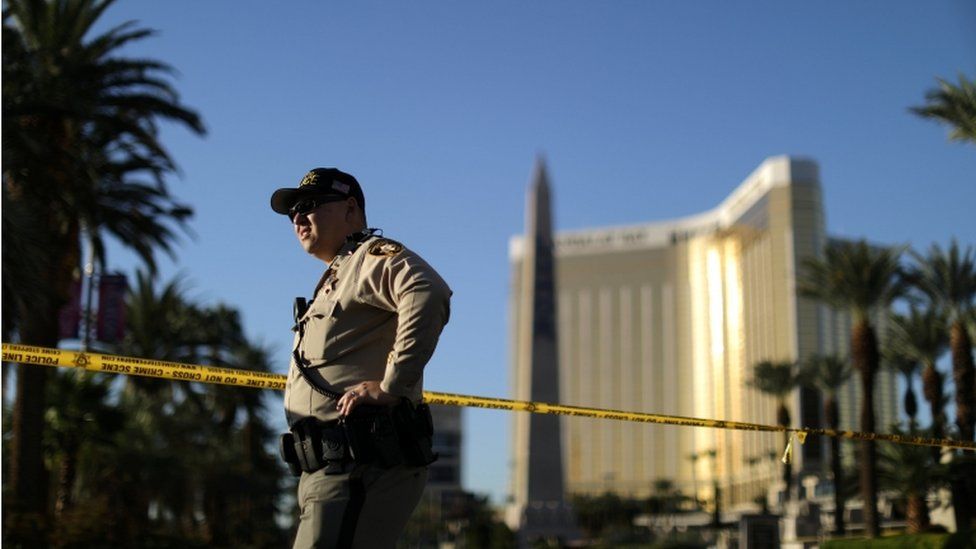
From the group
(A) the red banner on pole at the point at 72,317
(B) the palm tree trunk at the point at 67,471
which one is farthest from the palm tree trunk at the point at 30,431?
(B) the palm tree trunk at the point at 67,471

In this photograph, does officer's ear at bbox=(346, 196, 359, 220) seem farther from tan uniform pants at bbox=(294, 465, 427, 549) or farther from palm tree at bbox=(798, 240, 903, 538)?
palm tree at bbox=(798, 240, 903, 538)

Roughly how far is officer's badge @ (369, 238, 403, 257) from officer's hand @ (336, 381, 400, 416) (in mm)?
455

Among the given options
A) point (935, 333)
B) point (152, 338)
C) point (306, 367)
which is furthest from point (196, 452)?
point (306, 367)

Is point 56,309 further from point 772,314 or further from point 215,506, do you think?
point 772,314

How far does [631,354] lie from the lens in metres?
194

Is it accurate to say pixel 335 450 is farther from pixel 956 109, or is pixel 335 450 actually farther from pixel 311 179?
pixel 956 109

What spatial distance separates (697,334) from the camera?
18438 cm

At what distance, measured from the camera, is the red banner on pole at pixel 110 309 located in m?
32.0

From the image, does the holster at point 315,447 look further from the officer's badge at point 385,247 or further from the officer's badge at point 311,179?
the officer's badge at point 311,179

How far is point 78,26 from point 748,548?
22.2 m

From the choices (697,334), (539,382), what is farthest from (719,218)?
(539,382)

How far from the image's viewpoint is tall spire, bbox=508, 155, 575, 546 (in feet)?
214

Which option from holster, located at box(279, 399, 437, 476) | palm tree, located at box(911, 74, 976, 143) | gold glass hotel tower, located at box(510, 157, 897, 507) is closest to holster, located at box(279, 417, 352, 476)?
holster, located at box(279, 399, 437, 476)

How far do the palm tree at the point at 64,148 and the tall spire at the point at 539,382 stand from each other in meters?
37.7
